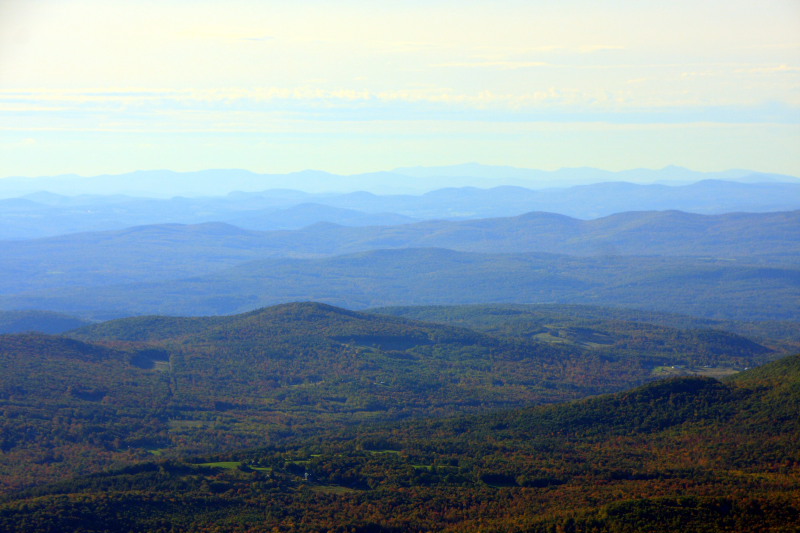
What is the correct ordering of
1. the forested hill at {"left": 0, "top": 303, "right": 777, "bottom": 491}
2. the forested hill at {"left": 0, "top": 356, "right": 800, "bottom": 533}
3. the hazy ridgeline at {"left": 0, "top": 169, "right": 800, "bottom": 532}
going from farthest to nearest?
the forested hill at {"left": 0, "top": 303, "right": 777, "bottom": 491} < the hazy ridgeline at {"left": 0, "top": 169, "right": 800, "bottom": 532} < the forested hill at {"left": 0, "top": 356, "right": 800, "bottom": 533}

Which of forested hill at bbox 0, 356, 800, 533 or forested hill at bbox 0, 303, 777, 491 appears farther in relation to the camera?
forested hill at bbox 0, 303, 777, 491

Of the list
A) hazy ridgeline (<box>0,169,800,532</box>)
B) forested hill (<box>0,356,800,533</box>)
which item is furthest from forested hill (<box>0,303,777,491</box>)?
forested hill (<box>0,356,800,533</box>)

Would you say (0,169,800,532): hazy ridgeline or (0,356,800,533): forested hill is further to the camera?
(0,169,800,532): hazy ridgeline

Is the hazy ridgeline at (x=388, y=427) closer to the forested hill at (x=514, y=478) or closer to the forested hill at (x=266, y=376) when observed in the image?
the forested hill at (x=514, y=478)

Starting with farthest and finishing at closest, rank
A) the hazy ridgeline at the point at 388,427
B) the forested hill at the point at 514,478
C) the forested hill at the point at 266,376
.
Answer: the forested hill at the point at 266,376 → the hazy ridgeline at the point at 388,427 → the forested hill at the point at 514,478

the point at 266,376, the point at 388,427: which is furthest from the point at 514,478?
the point at 266,376

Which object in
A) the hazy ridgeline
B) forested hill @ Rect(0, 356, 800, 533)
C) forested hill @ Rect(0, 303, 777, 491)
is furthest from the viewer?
forested hill @ Rect(0, 303, 777, 491)

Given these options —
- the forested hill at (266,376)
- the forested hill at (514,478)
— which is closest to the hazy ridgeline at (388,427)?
the forested hill at (514,478)

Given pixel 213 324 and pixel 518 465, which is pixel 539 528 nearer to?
pixel 518 465

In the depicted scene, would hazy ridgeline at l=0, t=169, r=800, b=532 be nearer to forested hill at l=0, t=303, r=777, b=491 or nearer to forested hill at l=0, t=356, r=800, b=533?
forested hill at l=0, t=356, r=800, b=533
